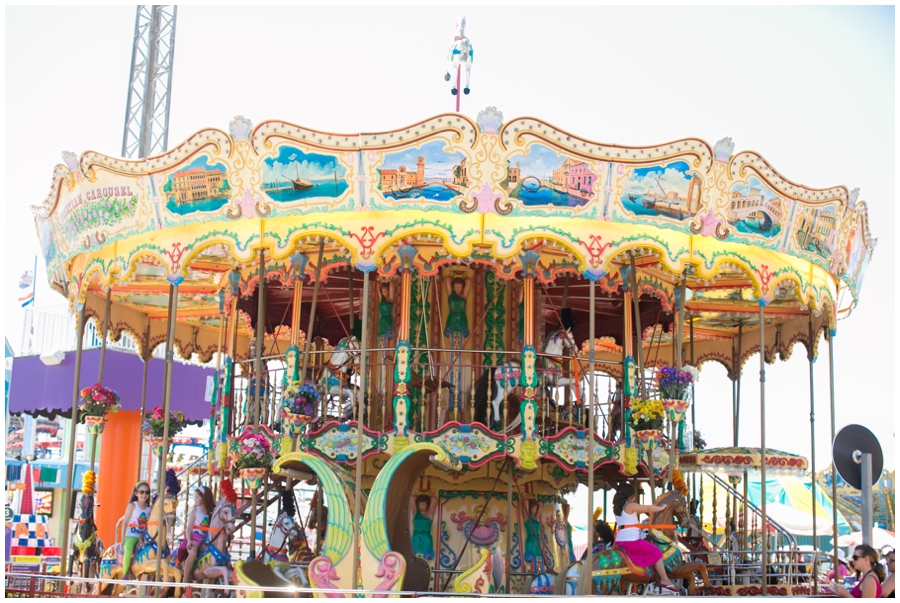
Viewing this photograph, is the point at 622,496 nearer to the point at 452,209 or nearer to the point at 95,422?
the point at 452,209

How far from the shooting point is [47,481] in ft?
90.4

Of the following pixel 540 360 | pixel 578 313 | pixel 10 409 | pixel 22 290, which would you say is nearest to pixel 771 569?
pixel 540 360

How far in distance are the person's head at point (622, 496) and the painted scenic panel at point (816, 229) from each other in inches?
154

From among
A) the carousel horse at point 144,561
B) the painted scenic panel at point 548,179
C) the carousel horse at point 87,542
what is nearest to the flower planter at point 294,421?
the carousel horse at point 144,561

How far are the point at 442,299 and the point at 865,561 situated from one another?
742 cm

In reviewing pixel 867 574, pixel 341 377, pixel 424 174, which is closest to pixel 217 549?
pixel 341 377

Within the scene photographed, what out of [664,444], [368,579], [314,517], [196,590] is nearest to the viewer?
[368,579]

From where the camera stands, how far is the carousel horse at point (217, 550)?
1191cm

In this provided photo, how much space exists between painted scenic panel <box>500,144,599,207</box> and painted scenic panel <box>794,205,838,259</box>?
300cm

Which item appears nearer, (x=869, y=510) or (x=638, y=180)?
(x=869, y=510)

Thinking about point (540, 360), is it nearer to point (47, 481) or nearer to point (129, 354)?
point (129, 354)

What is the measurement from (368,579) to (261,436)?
2.38m

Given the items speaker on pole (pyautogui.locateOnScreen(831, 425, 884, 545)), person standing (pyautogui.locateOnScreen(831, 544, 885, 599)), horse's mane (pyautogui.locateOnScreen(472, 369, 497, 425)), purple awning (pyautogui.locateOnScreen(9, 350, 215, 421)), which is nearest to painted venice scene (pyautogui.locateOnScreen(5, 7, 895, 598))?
horse's mane (pyautogui.locateOnScreen(472, 369, 497, 425))

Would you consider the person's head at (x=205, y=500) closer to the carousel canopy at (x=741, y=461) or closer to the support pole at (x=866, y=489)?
the carousel canopy at (x=741, y=461)
